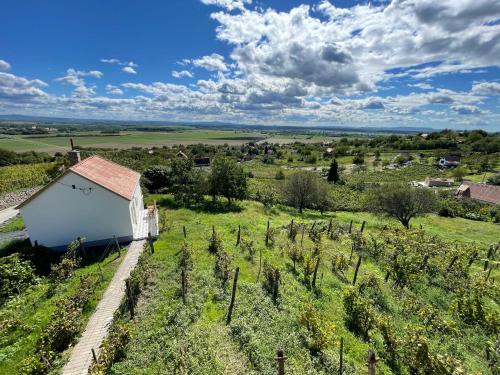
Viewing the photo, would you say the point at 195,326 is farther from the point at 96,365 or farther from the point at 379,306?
the point at 379,306

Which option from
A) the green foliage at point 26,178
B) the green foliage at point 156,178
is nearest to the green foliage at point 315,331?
the green foliage at point 156,178

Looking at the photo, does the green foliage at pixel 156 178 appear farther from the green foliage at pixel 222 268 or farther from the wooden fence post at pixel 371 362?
the wooden fence post at pixel 371 362

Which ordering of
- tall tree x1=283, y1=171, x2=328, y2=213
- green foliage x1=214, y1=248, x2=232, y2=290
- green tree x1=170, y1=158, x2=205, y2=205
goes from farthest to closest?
tall tree x1=283, y1=171, x2=328, y2=213, green tree x1=170, y1=158, x2=205, y2=205, green foliage x1=214, y1=248, x2=232, y2=290

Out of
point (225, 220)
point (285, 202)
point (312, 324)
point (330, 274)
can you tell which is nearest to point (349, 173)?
point (285, 202)

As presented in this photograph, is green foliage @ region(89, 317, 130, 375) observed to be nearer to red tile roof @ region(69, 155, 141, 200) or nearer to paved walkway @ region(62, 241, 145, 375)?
paved walkway @ region(62, 241, 145, 375)

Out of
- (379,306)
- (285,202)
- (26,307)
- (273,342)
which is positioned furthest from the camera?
(285,202)

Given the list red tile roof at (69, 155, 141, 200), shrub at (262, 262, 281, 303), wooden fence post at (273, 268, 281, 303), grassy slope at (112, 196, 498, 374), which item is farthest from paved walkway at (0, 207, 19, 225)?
wooden fence post at (273, 268, 281, 303)
